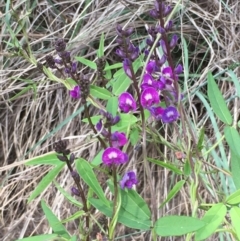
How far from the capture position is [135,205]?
707 mm

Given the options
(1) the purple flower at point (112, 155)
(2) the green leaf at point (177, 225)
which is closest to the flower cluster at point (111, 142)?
(1) the purple flower at point (112, 155)

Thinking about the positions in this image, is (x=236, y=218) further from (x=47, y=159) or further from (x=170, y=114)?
(x=47, y=159)

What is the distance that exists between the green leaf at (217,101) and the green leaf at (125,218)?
19 centimetres

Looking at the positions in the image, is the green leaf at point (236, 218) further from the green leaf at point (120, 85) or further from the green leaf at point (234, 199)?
the green leaf at point (120, 85)

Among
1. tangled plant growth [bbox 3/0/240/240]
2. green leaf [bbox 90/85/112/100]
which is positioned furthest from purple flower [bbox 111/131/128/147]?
green leaf [bbox 90/85/112/100]

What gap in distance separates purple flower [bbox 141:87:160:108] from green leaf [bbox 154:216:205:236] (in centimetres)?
17

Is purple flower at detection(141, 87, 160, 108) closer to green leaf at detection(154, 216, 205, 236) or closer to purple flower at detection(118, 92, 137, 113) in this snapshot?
purple flower at detection(118, 92, 137, 113)

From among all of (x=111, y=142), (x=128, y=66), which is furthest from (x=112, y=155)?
(x=128, y=66)

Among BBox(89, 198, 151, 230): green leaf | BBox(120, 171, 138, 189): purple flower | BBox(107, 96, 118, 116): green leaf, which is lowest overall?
BBox(89, 198, 151, 230): green leaf

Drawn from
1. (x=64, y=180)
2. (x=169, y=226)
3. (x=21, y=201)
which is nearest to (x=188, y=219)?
(x=169, y=226)

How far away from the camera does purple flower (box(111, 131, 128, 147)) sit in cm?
68

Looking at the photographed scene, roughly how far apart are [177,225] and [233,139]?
0.16 meters

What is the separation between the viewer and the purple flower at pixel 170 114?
28.0 inches

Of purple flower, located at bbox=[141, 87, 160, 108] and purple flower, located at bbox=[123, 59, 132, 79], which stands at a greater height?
purple flower, located at bbox=[123, 59, 132, 79]
